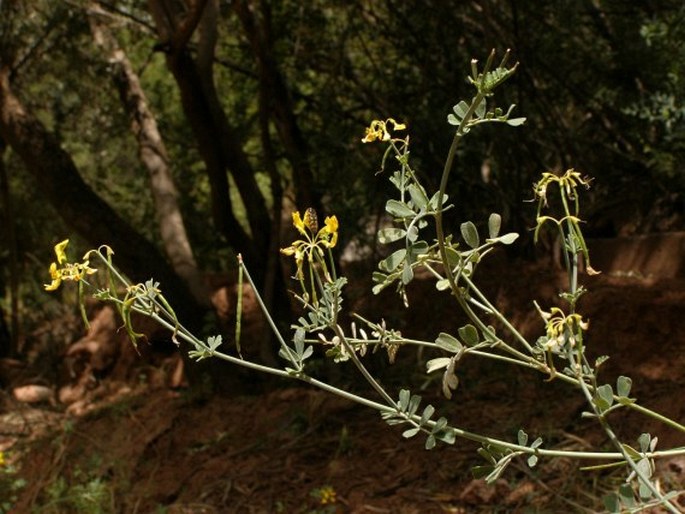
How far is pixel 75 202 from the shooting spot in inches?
211

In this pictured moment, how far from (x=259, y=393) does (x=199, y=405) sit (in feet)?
1.09

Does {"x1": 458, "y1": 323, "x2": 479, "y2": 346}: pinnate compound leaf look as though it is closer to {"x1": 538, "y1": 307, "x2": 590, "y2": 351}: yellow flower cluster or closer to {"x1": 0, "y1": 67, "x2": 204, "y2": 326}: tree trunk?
{"x1": 538, "y1": 307, "x2": 590, "y2": 351}: yellow flower cluster

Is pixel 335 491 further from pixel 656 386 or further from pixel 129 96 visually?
pixel 129 96

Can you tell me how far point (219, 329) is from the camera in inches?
219

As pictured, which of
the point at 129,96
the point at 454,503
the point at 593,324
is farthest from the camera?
the point at 129,96

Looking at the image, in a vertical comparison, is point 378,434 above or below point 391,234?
below

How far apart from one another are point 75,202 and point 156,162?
96cm

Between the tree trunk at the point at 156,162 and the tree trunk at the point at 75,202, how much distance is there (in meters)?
0.36

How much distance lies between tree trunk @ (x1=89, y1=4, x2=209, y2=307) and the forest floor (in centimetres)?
75

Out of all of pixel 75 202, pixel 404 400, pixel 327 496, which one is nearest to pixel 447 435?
pixel 404 400

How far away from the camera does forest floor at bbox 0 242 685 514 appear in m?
3.91

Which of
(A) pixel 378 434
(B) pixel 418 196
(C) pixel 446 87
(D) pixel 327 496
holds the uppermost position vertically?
(C) pixel 446 87

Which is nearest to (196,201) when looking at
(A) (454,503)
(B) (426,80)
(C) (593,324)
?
(B) (426,80)

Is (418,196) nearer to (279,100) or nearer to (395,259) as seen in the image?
(395,259)
